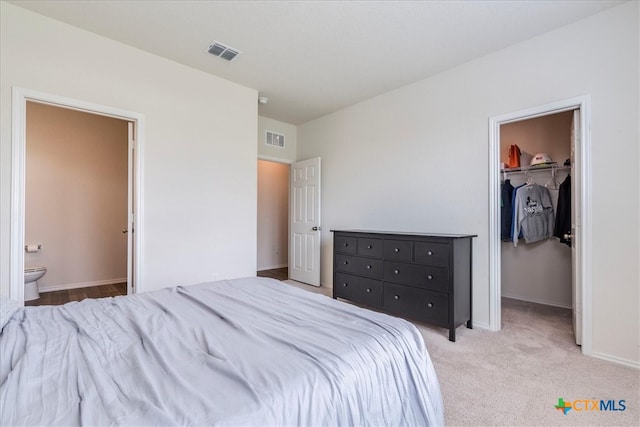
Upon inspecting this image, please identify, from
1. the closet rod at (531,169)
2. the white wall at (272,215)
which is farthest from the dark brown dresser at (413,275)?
the white wall at (272,215)

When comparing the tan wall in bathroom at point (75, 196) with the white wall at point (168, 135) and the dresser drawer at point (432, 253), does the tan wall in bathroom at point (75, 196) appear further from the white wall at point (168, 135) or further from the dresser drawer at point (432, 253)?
the dresser drawer at point (432, 253)

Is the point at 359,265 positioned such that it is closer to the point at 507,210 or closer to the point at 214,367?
the point at 507,210

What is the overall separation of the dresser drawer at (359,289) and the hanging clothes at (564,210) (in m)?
2.27

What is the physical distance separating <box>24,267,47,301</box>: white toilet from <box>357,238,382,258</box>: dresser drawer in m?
3.95

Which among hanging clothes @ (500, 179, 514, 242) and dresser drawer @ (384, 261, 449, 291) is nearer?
dresser drawer @ (384, 261, 449, 291)

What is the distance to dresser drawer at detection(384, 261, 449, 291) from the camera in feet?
8.86

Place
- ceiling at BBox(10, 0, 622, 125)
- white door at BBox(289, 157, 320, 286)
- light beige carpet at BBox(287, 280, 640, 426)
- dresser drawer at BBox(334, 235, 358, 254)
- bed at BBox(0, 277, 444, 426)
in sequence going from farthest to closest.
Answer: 1. white door at BBox(289, 157, 320, 286)
2. dresser drawer at BBox(334, 235, 358, 254)
3. ceiling at BBox(10, 0, 622, 125)
4. light beige carpet at BBox(287, 280, 640, 426)
5. bed at BBox(0, 277, 444, 426)

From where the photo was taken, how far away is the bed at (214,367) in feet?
2.52

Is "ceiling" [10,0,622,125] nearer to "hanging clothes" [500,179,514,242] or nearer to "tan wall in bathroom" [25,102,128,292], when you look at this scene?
"hanging clothes" [500,179,514,242]

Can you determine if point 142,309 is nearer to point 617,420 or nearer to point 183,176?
point 183,176

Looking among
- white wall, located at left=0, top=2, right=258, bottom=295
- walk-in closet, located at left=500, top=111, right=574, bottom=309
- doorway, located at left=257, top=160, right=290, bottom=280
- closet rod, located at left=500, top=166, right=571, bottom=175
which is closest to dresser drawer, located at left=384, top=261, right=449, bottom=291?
walk-in closet, located at left=500, top=111, right=574, bottom=309

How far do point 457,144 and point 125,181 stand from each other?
4.92 meters

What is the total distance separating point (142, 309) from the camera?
5.08ft

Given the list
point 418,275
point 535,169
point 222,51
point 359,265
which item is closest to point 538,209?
point 535,169
